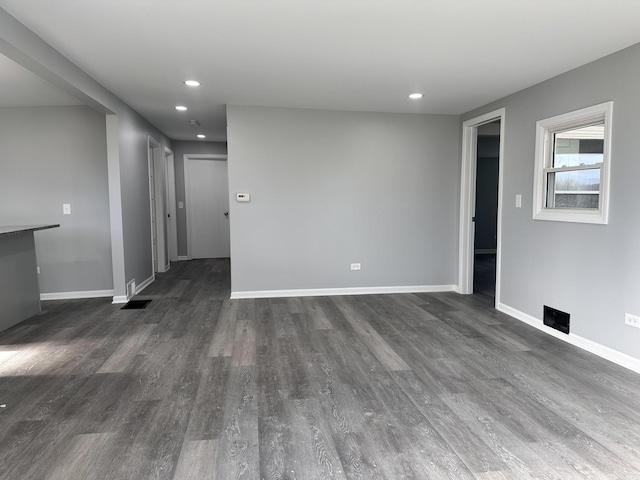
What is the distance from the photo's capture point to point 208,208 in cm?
803

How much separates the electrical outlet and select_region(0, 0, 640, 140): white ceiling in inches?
76.5

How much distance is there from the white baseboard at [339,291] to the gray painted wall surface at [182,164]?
11.9ft

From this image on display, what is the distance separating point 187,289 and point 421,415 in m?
3.96

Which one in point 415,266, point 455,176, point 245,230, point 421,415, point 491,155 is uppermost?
point 491,155

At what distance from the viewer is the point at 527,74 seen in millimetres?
3453

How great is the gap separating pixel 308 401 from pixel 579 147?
3.09m

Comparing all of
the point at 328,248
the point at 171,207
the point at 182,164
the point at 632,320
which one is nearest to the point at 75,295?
the point at 171,207

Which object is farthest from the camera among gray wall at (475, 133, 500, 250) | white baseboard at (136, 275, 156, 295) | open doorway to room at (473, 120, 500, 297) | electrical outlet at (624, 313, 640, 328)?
gray wall at (475, 133, 500, 250)

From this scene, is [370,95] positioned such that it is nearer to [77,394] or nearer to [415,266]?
[415,266]

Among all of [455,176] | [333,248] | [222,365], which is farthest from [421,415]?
[455,176]

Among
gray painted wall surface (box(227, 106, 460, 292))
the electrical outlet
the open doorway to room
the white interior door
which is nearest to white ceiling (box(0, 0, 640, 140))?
gray painted wall surface (box(227, 106, 460, 292))

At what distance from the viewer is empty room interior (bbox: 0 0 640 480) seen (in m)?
2.04

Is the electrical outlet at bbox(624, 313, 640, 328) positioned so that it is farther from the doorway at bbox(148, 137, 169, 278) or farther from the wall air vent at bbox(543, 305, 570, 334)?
the doorway at bbox(148, 137, 169, 278)

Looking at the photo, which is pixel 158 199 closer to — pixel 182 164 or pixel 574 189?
pixel 182 164
